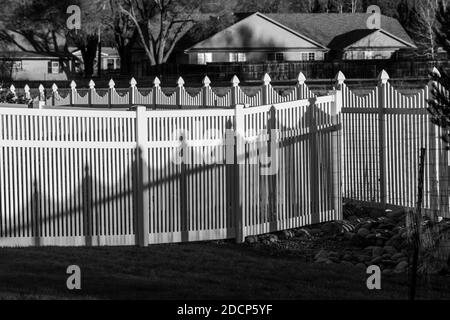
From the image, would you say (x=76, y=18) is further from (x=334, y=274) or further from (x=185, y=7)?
(x=334, y=274)

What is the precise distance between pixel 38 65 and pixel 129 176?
76.4 meters

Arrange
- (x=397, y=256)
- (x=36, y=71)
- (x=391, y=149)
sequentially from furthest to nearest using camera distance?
1. (x=36, y=71)
2. (x=391, y=149)
3. (x=397, y=256)

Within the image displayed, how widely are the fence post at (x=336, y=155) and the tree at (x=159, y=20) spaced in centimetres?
6522

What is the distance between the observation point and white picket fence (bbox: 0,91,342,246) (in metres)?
11.5

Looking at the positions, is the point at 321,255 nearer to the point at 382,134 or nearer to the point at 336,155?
the point at 336,155

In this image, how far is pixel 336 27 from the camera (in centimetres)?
8269

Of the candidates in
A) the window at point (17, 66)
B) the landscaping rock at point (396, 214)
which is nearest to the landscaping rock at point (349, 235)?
the landscaping rock at point (396, 214)

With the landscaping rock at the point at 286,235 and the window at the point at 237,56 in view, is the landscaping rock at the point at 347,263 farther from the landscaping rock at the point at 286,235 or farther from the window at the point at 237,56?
the window at the point at 237,56

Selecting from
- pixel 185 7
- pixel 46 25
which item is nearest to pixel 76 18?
pixel 185 7

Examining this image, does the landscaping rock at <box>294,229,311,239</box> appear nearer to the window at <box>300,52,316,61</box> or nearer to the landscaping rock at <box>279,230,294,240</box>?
the landscaping rock at <box>279,230,294,240</box>

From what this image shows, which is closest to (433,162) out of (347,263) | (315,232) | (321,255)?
(315,232)

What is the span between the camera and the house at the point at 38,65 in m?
84.9

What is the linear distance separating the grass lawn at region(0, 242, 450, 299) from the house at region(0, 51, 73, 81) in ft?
245

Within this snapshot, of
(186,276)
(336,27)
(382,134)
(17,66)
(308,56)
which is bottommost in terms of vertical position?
(186,276)
